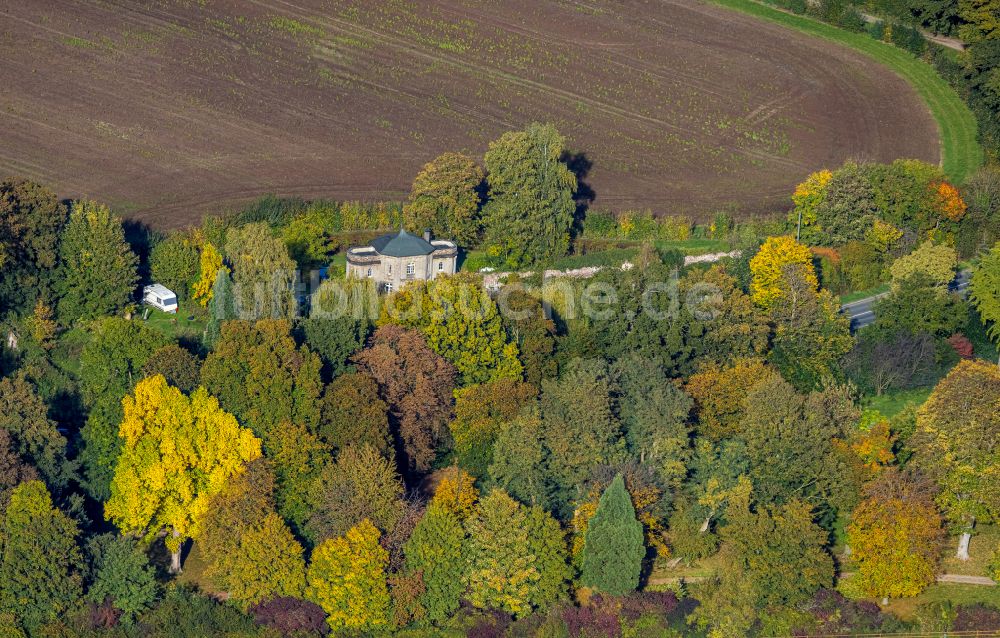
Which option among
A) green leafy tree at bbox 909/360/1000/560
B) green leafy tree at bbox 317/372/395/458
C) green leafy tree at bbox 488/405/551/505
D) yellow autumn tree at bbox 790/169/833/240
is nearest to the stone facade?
green leafy tree at bbox 317/372/395/458

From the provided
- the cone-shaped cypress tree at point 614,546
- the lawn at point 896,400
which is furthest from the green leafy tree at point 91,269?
the lawn at point 896,400

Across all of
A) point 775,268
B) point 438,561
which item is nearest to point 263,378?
point 438,561

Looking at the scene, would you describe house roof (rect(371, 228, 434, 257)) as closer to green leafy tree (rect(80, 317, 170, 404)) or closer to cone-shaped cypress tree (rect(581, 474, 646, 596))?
green leafy tree (rect(80, 317, 170, 404))

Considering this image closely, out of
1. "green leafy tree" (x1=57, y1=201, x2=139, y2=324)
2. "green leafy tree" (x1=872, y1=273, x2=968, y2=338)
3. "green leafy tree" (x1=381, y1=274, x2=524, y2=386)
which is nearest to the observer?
"green leafy tree" (x1=381, y1=274, x2=524, y2=386)

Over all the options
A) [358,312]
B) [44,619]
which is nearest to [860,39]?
[358,312]

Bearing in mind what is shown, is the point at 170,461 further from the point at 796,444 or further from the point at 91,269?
the point at 796,444

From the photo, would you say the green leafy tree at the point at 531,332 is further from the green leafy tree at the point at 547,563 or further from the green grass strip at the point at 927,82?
the green grass strip at the point at 927,82
